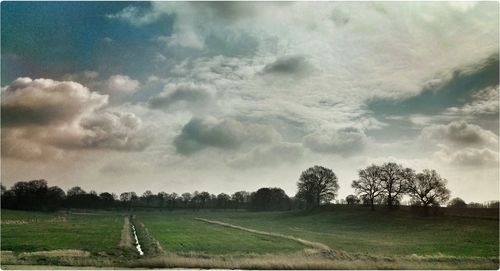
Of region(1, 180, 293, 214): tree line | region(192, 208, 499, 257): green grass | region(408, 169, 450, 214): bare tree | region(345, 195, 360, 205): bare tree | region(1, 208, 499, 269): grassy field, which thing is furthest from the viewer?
region(1, 180, 293, 214): tree line

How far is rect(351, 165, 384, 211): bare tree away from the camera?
9619 centimetres

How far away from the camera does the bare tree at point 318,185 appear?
380 ft

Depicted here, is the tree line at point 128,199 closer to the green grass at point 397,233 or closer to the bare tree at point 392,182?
the green grass at point 397,233

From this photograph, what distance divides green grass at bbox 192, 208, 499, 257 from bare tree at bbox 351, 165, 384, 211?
326 centimetres

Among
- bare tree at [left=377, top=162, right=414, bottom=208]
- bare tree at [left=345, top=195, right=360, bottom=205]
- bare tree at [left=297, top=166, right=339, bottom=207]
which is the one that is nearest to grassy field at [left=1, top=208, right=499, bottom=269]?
bare tree at [left=377, top=162, right=414, bottom=208]

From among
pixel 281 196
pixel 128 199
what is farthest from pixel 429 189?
pixel 128 199

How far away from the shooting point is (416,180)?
84.5 metres

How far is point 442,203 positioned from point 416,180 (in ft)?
19.9

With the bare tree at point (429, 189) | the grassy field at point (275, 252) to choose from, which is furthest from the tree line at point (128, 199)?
the grassy field at point (275, 252)

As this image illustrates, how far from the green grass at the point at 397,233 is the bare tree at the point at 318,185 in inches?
385

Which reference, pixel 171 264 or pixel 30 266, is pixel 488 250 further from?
pixel 30 266

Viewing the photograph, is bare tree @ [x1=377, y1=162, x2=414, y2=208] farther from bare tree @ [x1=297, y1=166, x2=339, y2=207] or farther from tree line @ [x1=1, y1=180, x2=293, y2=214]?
tree line @ [x1=1, y1=180, x2=293, y2=214]

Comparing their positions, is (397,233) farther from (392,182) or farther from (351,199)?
(351,199)

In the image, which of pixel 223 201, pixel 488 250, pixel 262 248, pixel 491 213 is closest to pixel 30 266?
pixel 262 248
